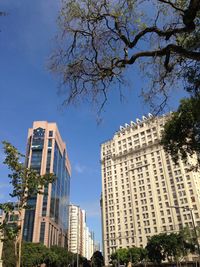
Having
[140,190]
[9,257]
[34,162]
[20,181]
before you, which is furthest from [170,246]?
[34,162]

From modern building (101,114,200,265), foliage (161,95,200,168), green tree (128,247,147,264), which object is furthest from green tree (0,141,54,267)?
modern building (101,114,200,265)

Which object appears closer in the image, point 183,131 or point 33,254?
point 183,131

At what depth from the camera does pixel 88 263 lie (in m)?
113

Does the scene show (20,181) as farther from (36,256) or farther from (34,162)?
(34,162)

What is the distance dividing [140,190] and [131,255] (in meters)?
31.6

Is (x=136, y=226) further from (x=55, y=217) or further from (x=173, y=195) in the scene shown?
(x=55, y=217)

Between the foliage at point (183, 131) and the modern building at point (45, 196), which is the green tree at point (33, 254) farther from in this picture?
the foliage at point (183, 131)

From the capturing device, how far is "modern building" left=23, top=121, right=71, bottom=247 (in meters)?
110

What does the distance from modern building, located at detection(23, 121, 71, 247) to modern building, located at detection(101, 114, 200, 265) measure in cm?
2249

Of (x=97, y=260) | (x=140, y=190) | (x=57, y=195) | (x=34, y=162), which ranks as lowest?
(x=97, y=260)

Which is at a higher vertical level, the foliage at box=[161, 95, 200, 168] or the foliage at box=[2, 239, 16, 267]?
the foliage at box=[161, 95, 200, 168]

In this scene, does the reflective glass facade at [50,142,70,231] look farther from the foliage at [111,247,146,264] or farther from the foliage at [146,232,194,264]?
the foliage at [146,232,194,264]

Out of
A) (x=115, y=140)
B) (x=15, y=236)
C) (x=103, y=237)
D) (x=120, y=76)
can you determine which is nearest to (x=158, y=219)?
(x=103, y=237)

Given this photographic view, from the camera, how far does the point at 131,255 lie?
71.2m
